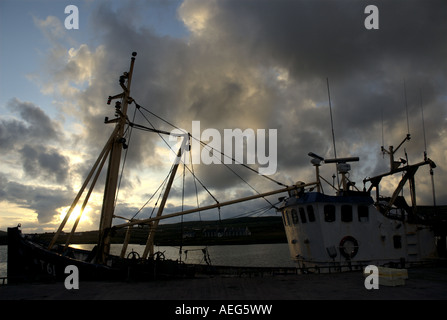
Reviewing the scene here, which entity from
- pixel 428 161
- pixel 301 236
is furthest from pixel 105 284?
pixel 428 161

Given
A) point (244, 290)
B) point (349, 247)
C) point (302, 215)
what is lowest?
point (244, 290)

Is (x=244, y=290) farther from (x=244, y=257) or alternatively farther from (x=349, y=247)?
(x=244, y=257)

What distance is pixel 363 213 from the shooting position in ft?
65.6

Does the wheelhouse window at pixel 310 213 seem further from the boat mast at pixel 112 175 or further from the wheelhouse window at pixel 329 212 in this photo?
the boat mast at pixel 112 175

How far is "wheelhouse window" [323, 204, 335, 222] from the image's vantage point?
19469mm

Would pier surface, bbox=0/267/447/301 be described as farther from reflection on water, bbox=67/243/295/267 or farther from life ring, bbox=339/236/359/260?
reflection on water, bbox=67/243/295/267

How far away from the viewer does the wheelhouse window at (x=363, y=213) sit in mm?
19891

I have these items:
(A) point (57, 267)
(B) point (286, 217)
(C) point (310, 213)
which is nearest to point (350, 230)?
(C) point (310, 213)

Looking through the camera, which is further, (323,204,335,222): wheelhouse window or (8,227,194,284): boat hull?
(323,204,335,222): wheelhouse window

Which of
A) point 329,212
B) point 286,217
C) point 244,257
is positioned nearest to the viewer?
point 329,212

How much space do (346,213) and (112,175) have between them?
16.3 m

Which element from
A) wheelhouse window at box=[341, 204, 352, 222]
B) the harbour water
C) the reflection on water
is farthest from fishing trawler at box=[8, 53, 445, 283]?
the reflection on water

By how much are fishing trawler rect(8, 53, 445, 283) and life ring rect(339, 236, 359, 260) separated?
63 millimetres

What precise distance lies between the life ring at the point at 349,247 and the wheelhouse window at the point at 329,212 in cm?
153
